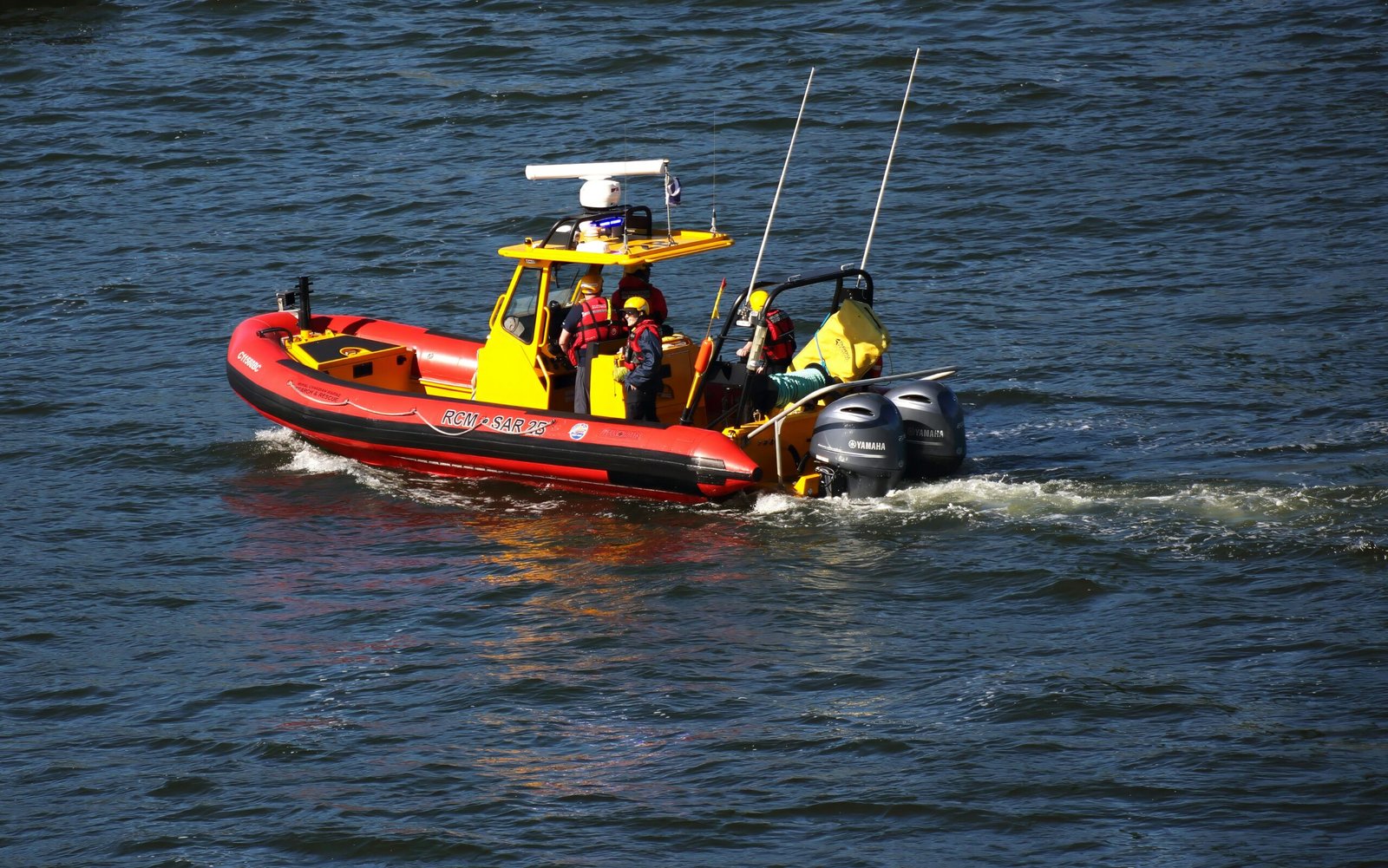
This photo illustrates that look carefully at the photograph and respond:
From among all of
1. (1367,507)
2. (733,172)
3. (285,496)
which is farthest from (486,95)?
(1367,507)

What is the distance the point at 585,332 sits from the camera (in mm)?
10719

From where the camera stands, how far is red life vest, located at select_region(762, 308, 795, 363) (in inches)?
419

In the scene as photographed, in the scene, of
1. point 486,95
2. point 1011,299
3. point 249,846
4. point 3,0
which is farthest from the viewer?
point 3,0

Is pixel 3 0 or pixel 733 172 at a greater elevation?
pixel 3 0

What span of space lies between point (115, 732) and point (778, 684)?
10.5 ft

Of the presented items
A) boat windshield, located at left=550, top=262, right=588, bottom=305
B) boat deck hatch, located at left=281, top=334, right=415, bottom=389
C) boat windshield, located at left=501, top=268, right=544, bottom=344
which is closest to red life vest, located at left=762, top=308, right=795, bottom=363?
boat windshield, located at left=550, top=262, right=588, bottom=305

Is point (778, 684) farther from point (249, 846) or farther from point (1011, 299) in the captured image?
point (1011, 299)

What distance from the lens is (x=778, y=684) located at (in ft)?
26.7

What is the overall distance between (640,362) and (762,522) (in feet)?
4.00

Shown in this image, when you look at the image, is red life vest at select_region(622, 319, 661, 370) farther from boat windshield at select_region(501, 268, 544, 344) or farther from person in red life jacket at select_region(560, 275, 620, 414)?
boat windshield at select_region(501, 268, 544, 344)

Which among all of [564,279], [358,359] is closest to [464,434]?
[564,279]

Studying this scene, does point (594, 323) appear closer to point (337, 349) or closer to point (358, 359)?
point (358, 359)

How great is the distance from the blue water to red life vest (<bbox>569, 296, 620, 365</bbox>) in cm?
104

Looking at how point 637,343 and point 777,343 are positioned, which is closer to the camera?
point 637,343
